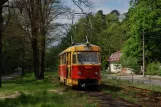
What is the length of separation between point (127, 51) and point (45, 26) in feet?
121

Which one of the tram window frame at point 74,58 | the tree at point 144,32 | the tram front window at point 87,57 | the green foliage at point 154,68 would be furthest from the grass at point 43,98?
the tree at point 144,32

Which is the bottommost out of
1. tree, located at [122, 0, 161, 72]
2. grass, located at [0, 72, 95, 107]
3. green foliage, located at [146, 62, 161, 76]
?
grass, located at [0, 72, 95, 107]

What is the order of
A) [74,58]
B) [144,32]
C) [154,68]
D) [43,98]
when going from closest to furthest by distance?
1. [43,98]
2. [74,58]
3. [154,68]
4. [144,32]

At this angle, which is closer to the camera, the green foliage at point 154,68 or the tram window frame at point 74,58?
the tram window frame at point 74,58

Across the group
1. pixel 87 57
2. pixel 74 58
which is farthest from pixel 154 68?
Result: pixel 74 58

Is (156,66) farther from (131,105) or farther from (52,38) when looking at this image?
(131,105)

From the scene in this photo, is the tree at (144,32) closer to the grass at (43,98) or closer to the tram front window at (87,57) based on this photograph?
the tram front window at (87,57)

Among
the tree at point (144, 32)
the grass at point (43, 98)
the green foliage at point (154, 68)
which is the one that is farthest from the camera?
the tree at point (144, 32)

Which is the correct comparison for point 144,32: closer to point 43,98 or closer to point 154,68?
point 154,68

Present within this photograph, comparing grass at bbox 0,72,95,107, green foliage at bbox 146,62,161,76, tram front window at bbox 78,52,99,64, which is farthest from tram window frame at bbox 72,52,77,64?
green foliage at bbox 146,62,161,76

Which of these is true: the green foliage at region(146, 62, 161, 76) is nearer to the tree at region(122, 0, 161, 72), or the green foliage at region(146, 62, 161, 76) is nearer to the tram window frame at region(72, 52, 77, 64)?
the tree at region(122, 0, 161, 72)

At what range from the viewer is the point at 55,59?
10669 centimetres

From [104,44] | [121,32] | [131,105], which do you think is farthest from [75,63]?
[121,32]

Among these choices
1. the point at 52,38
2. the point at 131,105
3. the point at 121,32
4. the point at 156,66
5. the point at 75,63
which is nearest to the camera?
the point at 131,105
